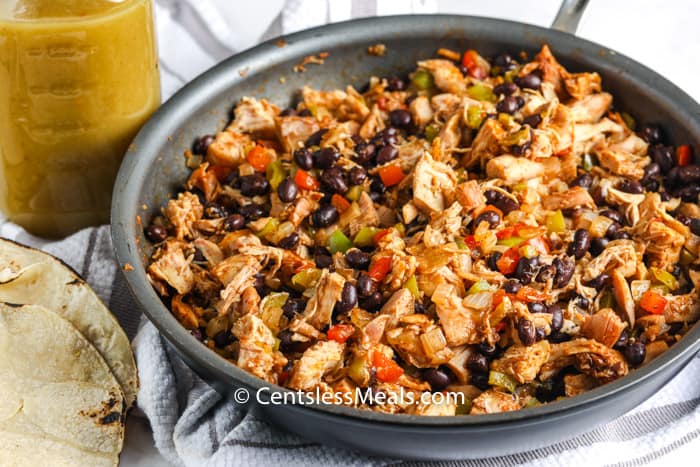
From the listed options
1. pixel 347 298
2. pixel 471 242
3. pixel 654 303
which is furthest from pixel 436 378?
pixel 654 303

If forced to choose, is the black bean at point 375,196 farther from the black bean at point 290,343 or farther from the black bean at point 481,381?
the black bean at point 481,381

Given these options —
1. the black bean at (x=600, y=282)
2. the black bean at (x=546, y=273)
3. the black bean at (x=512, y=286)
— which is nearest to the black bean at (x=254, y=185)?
the black bean at (x=512, y=286)

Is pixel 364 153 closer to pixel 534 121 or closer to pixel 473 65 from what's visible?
pixel 534 121

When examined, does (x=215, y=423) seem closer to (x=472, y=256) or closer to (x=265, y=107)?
(x=472, y=256)

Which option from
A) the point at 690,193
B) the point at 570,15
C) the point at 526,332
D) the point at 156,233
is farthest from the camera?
the point at 570,15

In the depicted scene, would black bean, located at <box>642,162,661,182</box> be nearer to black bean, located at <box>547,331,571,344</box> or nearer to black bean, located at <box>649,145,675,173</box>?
black bean, located at <box>649,145,675,173</box>

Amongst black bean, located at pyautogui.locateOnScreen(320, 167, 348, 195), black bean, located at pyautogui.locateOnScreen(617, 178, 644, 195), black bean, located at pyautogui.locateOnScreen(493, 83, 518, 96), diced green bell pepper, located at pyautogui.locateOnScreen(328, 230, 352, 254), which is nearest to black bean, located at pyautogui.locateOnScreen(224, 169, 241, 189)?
black bean, located at pyautogui.locateOnScreen(320, 167, 348, 195)
